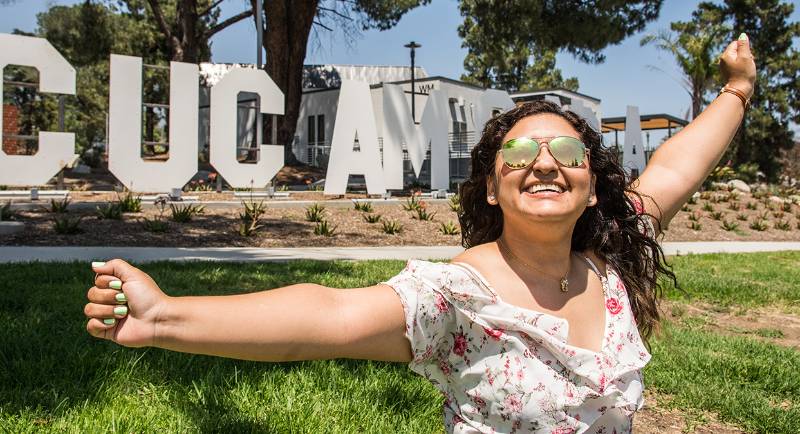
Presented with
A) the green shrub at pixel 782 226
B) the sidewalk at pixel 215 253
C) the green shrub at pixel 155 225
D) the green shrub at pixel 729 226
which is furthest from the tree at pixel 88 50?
the green shrub at pixel 782 226

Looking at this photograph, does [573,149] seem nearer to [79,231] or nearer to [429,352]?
[429,352]

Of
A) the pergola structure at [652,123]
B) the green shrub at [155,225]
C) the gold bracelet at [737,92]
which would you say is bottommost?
the green shrub at [155,225]

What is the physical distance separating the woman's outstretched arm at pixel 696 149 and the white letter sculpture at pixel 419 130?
13165 mm

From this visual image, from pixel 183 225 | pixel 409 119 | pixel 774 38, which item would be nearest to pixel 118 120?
pixel 183 225

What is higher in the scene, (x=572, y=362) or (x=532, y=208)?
(x=532, y=208)

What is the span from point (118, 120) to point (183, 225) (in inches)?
120

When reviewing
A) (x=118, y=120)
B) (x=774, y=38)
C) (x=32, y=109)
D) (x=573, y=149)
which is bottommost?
(x=573, y=149)

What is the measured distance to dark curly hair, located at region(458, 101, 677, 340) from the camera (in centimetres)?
201

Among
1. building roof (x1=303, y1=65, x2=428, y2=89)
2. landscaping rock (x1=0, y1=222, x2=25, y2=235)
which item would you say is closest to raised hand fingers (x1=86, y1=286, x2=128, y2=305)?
landscaping rock (x1=0, y1=222, x2=25, y2=235)

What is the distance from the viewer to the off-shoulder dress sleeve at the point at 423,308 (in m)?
1.54

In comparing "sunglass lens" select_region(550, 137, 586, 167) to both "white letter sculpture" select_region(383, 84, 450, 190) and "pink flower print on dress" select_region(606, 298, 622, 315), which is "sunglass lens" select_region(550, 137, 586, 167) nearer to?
"pink flower print on dress" select_region(606, 298, 622, 315)

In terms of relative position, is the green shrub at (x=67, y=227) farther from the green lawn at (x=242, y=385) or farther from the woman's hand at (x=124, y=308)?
the woman's hand at (x=124, y=308)

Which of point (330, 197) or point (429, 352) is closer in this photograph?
point (429, 352)

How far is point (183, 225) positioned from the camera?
9781mm
